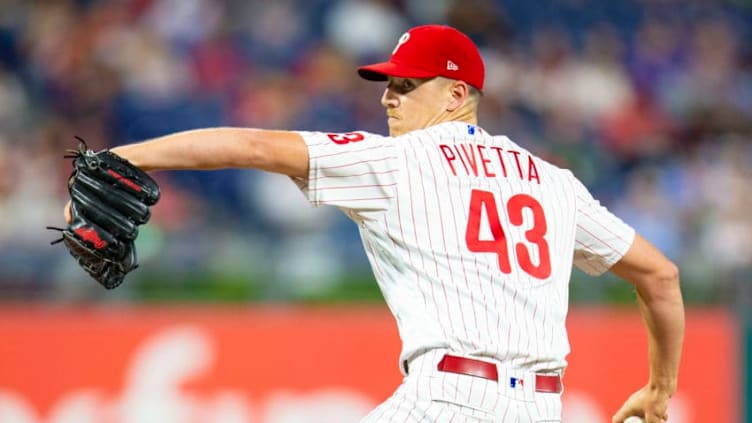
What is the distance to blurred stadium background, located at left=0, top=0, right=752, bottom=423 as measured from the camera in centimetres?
734

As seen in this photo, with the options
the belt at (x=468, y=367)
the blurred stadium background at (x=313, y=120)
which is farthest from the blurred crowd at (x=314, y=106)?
the belt at (x=468, y=367)

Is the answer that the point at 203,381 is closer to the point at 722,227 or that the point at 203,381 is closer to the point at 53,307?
the point at 53,307

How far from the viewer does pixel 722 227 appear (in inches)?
339

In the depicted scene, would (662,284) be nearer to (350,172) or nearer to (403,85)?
(403,85)

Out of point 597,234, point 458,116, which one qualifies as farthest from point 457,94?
point 597,234

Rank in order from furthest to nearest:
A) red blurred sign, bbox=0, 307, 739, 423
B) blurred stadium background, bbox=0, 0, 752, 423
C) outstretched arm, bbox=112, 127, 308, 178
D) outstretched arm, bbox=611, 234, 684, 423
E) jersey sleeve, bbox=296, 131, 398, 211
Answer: blurred stadium background, bbox=0, 0, 752, 423
red blurred sign, bbox=0, 307, 739, 423
outstretched arm, bbox=611, 234, 684, 423
jersey sleeve, bbox=296, 131, 398, 211
outstretched arm, bbox=112, 127, 308, 178

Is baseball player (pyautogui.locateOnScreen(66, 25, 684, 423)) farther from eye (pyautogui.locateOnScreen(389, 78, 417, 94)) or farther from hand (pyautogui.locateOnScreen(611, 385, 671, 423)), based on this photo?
hand (pyautogui.locateOnScreen(611, 385, 671, 423))

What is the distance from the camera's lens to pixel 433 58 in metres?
3.77

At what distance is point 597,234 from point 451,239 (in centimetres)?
60

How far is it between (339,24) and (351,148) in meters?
7.12

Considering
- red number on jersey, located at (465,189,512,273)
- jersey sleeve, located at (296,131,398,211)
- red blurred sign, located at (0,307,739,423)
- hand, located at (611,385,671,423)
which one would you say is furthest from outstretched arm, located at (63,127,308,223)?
red blurred sign, located at (0,307,739,423)

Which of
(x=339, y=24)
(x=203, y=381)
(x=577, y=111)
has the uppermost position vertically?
(x=339, y=24)

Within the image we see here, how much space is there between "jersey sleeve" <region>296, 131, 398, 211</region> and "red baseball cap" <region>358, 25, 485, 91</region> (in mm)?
347

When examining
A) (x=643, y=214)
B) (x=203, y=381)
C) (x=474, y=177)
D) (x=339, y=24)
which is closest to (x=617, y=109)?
(x=643, y=214)
